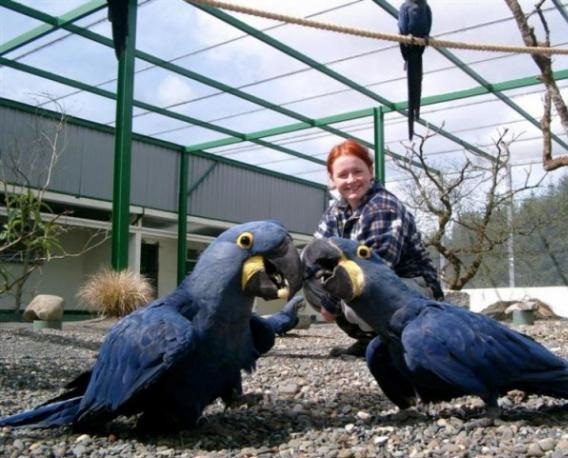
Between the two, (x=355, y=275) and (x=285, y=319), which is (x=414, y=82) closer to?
(x=285, y=319)

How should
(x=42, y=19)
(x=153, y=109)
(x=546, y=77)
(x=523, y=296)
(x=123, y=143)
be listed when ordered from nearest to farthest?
(x=546, y=77) < (x=123, y=143) < (x=42, y=19) < (x=153, y=109) < (x=523, y=296)

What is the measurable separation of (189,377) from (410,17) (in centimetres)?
343

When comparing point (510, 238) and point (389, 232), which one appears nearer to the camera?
point (389, 232)

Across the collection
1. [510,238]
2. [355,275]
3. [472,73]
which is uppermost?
[472,73]

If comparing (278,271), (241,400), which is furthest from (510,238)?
(278,271)

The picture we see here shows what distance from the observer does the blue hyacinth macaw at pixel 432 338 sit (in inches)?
66.4

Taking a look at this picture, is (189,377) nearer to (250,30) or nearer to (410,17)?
(410,17)

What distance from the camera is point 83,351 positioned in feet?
13.6

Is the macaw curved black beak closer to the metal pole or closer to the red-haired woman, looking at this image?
the red-haired woman

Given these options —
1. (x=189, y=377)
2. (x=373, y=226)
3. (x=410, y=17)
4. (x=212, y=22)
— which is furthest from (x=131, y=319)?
(x=212, y=22)

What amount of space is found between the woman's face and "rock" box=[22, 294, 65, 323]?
15.9ft

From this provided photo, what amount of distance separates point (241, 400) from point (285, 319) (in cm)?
31

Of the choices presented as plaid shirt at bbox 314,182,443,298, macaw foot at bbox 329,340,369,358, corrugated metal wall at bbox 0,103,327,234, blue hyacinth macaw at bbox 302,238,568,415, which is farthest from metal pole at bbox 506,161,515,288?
blue hyacinth macaw at bbox 302,238,568,415

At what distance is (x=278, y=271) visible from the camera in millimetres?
1640
